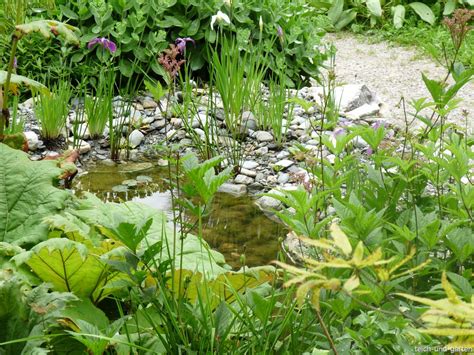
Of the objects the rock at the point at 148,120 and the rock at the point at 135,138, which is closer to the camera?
the rock at the point at 135,138

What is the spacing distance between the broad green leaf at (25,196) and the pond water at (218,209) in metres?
1.22

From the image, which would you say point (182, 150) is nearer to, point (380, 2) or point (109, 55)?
point (109, 55)

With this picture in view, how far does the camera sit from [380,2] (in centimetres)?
986

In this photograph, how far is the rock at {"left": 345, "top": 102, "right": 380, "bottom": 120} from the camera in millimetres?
5797

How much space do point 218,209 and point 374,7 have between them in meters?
5.87

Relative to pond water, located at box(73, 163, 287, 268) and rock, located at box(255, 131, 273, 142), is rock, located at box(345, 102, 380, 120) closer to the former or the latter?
rock, located at box(255, 131, 273, 142)

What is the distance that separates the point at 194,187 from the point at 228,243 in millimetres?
2002

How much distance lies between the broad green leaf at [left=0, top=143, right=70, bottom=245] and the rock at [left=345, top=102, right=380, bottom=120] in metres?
3.52

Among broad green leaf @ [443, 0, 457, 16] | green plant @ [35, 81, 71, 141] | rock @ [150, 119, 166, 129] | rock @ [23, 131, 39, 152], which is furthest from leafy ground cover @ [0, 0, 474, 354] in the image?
broad green leaf @ [443, 0, 457, 16]

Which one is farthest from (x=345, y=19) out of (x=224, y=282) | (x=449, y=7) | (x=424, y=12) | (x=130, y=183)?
(x=224, y=282)

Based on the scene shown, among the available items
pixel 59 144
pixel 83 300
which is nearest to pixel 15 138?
pixel 83 300

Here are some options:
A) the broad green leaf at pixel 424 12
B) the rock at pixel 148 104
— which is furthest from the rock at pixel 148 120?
the broad green leaf at pixel 424 12

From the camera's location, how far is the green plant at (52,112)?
4977 millimetres

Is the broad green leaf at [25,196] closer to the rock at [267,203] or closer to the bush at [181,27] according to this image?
the rock at [267,203]
